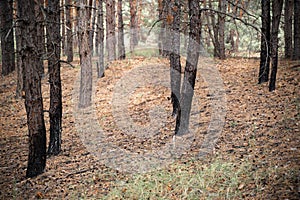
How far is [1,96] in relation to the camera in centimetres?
1608

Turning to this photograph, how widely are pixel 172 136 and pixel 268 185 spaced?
3.93 metres

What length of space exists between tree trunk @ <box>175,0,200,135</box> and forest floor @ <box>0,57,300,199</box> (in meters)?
0.56

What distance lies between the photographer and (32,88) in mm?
7188

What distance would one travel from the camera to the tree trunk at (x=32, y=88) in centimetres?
691

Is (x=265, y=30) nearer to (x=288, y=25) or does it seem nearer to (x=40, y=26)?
(x=288, y=25)

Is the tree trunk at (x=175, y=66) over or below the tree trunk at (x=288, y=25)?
below

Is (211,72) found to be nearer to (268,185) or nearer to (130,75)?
(130,75)

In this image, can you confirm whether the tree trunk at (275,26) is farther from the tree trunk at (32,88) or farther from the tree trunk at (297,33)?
the tree trunk at (32,88)

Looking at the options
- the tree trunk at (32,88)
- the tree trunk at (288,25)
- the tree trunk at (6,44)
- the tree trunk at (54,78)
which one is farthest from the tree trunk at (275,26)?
the tree trunk at (6,44)

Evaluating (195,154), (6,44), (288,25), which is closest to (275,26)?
(288,25)

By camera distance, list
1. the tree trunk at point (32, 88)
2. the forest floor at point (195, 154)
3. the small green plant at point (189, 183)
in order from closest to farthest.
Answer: the small green plant at point (189, 183), the forest floor at point (195, 154), the tree trunk at point (32, 88)

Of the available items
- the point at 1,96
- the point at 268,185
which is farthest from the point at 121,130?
the point at 1,96

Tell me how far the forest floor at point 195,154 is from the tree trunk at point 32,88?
0.46 metres

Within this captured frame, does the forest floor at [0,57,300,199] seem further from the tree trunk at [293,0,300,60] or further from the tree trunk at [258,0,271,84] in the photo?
the tree trunk at [293,0,300,60]
